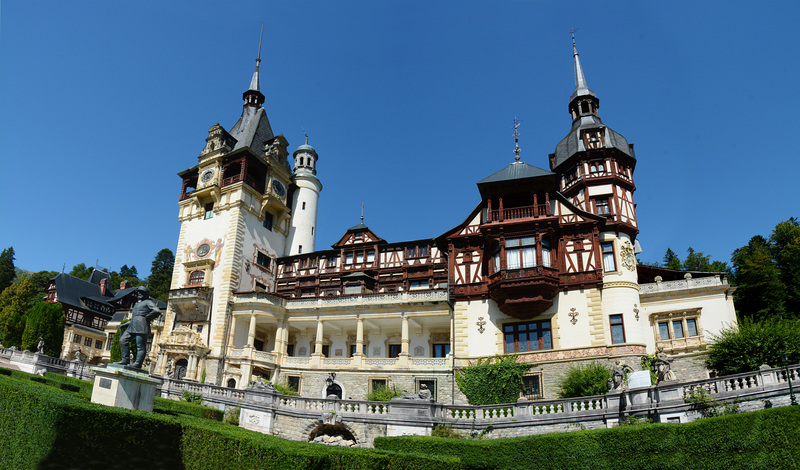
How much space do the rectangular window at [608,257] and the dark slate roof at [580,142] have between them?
1068cm

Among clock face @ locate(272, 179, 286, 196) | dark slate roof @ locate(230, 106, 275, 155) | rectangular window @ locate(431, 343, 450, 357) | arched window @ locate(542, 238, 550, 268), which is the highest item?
dark slate roof @ locate(230, 106, 275, 155)

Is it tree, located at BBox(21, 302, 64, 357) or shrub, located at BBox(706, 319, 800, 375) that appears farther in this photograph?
tree, located at BBox(21, 302, 64, 357)

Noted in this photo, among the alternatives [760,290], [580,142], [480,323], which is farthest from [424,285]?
[760,290]

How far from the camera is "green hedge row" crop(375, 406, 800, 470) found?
588 inches

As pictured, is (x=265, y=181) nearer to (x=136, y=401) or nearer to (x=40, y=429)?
(x=136, y=401)

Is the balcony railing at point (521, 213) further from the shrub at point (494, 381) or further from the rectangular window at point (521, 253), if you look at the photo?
the shrub at point (494, 381)

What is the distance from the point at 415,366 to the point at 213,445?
2325cm

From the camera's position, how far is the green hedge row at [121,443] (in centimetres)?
1238

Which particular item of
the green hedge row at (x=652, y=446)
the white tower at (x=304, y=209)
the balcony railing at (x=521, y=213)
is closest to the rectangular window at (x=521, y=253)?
the balcony railing at (x=521, y=213)

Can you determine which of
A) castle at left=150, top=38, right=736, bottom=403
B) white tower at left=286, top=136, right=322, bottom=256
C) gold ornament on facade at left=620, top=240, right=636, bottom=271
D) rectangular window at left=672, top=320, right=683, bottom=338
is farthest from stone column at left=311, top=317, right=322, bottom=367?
rectangular window at left=672, top=320, right=683, bottom=338

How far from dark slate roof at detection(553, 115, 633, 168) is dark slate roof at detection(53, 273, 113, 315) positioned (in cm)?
6164

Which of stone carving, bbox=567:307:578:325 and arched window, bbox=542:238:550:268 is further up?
arched window, bbox=542:238:550:268

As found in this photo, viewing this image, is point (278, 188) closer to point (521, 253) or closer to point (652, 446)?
point (521, 253)

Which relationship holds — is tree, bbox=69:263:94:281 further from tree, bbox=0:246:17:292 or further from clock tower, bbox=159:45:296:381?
clock tower, bbox=159:45:296:381
